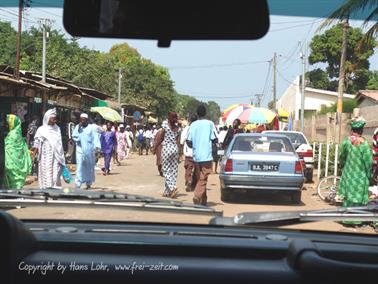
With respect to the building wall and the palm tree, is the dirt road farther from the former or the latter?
the building wall

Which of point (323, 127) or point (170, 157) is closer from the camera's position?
point (170, 157)

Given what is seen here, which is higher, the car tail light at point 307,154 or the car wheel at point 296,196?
the car tail light at point 307,154

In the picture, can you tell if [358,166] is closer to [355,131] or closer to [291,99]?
[355,131]

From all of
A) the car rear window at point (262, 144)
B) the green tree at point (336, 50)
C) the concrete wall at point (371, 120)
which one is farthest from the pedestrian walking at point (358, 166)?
the concrete wall at point (371, 120)

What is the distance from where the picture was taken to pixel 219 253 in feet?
7.14

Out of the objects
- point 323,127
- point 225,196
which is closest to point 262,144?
point 225,196

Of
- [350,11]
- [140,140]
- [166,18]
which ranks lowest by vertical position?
[140,140]

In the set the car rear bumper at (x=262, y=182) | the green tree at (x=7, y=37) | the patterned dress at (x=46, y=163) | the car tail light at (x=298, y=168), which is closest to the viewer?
the green tree at (x=7, y=37)

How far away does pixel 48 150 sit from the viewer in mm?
9031

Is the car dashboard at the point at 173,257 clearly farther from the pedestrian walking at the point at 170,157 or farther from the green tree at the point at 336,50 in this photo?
the pedestrian walking at the point at 170,157

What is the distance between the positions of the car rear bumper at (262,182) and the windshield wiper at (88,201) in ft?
21.1

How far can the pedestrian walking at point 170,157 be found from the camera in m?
10.9

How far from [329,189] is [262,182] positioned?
205 centimetres

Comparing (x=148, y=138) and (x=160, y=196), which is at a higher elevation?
(x=148, y=138)
